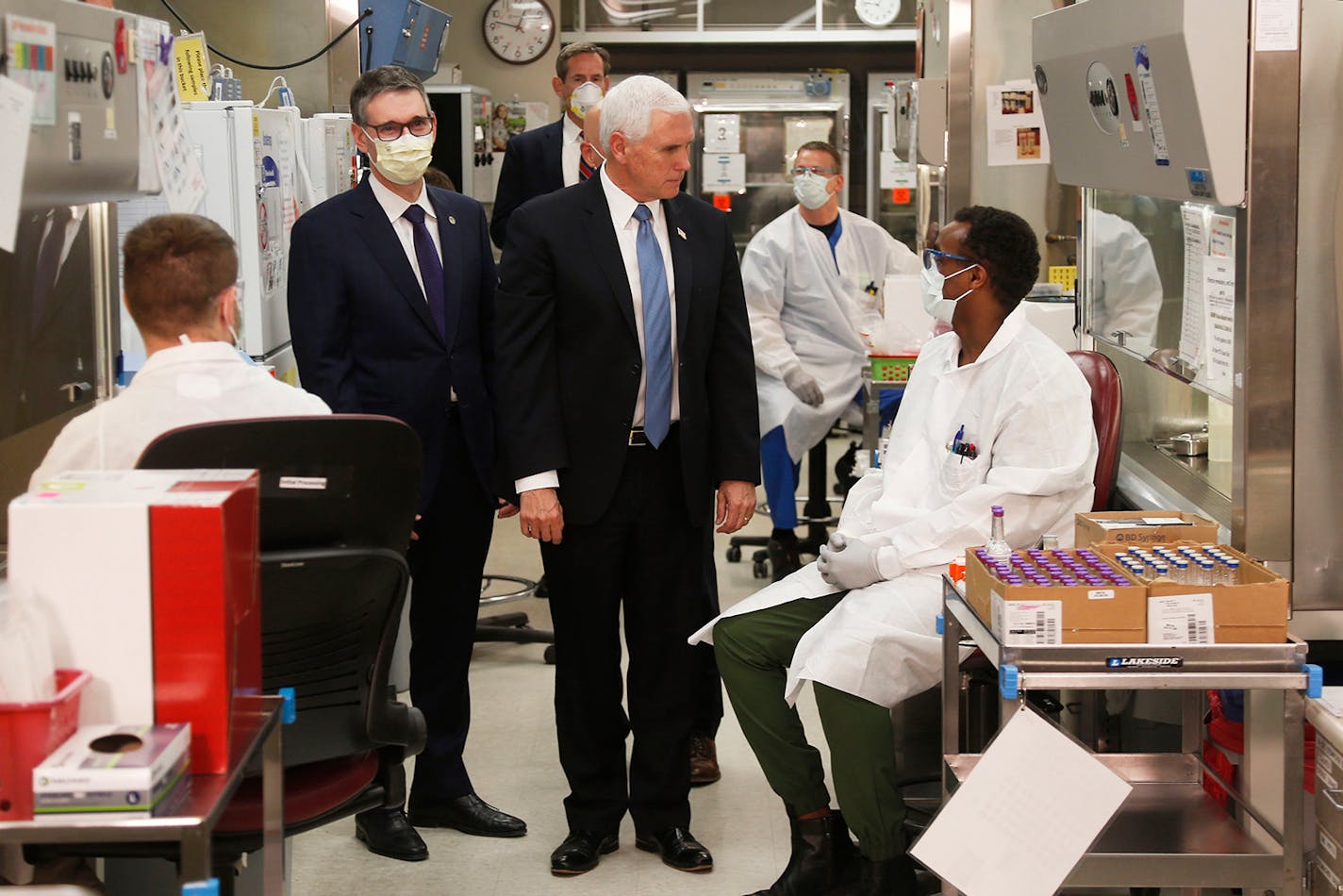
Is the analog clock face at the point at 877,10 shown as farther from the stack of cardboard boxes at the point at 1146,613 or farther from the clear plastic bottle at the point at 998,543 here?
the stack of cardboard boxes at the point at 1146,613

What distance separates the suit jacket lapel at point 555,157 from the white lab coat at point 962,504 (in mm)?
1916

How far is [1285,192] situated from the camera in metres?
2.40

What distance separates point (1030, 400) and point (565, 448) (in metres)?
0.92

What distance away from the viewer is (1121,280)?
381cm

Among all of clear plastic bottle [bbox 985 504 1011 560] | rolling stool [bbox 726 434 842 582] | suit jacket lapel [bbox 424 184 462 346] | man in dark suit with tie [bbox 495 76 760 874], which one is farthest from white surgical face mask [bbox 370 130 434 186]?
rolling stool [bbox 726 434 842 582]

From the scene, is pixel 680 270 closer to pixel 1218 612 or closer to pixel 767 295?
pixel 1218 612

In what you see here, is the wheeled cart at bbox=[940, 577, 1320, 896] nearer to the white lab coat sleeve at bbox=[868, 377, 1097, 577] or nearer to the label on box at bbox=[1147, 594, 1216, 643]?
the label on box at bbox=[1147, 594, 1216, 643]

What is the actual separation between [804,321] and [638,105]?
2.75m

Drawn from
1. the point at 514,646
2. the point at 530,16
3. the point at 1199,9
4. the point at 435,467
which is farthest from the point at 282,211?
the point at 530,16

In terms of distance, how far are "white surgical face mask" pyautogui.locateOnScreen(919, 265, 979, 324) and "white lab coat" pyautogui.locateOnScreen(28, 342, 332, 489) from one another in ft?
4.70

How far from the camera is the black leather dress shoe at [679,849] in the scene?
10.6ft

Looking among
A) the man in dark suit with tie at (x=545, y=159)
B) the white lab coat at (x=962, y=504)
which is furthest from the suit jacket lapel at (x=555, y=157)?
the white lab coat at (x=962, y=504)

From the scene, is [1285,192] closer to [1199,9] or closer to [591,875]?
[1199,9]

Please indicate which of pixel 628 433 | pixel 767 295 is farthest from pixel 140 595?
pixel 767 295
